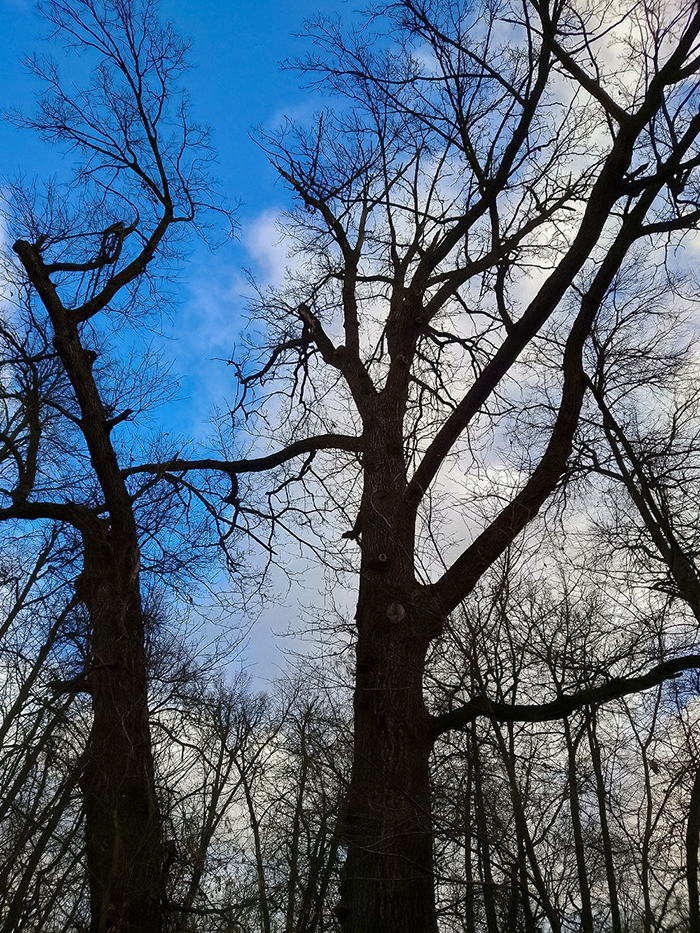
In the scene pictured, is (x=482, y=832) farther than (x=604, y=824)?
No

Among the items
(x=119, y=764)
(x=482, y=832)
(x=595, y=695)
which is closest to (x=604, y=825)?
(x=595, y=695)

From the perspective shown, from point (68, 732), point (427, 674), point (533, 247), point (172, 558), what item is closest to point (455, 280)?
point (533, 247)

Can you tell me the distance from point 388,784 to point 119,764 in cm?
200

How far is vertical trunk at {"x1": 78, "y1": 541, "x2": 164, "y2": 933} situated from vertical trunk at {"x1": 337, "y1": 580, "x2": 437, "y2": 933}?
1421mm

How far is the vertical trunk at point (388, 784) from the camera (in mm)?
4641

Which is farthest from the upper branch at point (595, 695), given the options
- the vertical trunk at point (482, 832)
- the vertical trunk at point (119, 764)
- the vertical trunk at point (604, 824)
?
the vertical trunk at point (119, 764)

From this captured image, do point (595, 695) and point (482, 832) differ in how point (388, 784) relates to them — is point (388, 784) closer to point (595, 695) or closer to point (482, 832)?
point (482, 832)

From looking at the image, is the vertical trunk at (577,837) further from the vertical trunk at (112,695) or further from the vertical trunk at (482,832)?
the vertical trunk at (112,695)

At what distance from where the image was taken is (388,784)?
4.86 metres

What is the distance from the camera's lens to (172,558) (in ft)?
25.9

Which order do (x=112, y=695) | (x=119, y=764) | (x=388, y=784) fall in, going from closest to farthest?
1. (x=388, y=784)
2. (x=119, y=764)
3. (x=112, y=695)

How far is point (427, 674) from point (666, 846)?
1.73 meters

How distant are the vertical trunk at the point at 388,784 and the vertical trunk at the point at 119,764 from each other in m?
1.42

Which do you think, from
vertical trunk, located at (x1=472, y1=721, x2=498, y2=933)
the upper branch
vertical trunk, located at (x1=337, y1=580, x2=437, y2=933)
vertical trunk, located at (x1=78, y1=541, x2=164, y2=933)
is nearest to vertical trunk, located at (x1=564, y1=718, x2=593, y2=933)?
the upper branch
